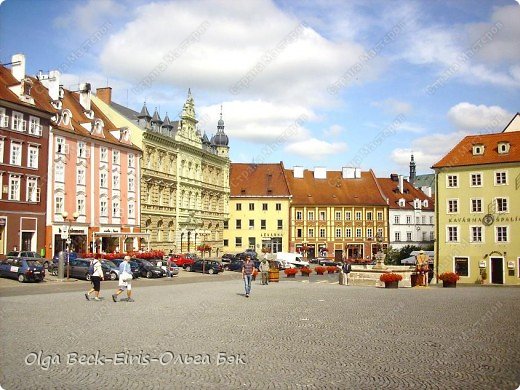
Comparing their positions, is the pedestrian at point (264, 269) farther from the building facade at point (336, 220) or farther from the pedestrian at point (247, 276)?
the building facade at point (336, 220)

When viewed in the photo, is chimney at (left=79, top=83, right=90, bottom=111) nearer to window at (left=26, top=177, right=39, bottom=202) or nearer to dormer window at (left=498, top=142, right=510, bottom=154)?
window at (left=26, top=177, right=39, bottom=202)

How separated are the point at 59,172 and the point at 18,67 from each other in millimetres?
10537

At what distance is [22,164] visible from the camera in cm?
4619

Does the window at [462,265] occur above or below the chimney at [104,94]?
below

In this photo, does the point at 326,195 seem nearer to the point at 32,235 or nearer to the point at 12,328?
the point at 32,235

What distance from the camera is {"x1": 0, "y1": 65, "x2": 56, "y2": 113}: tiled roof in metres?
45.1

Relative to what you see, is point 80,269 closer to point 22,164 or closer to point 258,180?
point 22,164

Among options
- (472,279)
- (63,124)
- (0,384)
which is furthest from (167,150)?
(0,384)

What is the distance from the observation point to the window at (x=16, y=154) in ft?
148

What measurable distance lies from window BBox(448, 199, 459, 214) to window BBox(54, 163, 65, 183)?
37.3m

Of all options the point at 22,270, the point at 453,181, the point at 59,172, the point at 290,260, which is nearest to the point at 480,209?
the point at 453,181

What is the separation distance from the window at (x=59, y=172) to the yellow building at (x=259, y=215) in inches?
1510

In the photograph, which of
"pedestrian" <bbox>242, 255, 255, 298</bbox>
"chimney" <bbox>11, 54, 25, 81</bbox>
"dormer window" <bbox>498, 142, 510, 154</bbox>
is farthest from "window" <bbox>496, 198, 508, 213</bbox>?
"chimney" <bbox>11, 54, 25, 81</bbox>

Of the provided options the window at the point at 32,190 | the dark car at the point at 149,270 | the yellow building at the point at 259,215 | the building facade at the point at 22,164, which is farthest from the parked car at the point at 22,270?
the yellow building at the point at 259,215
